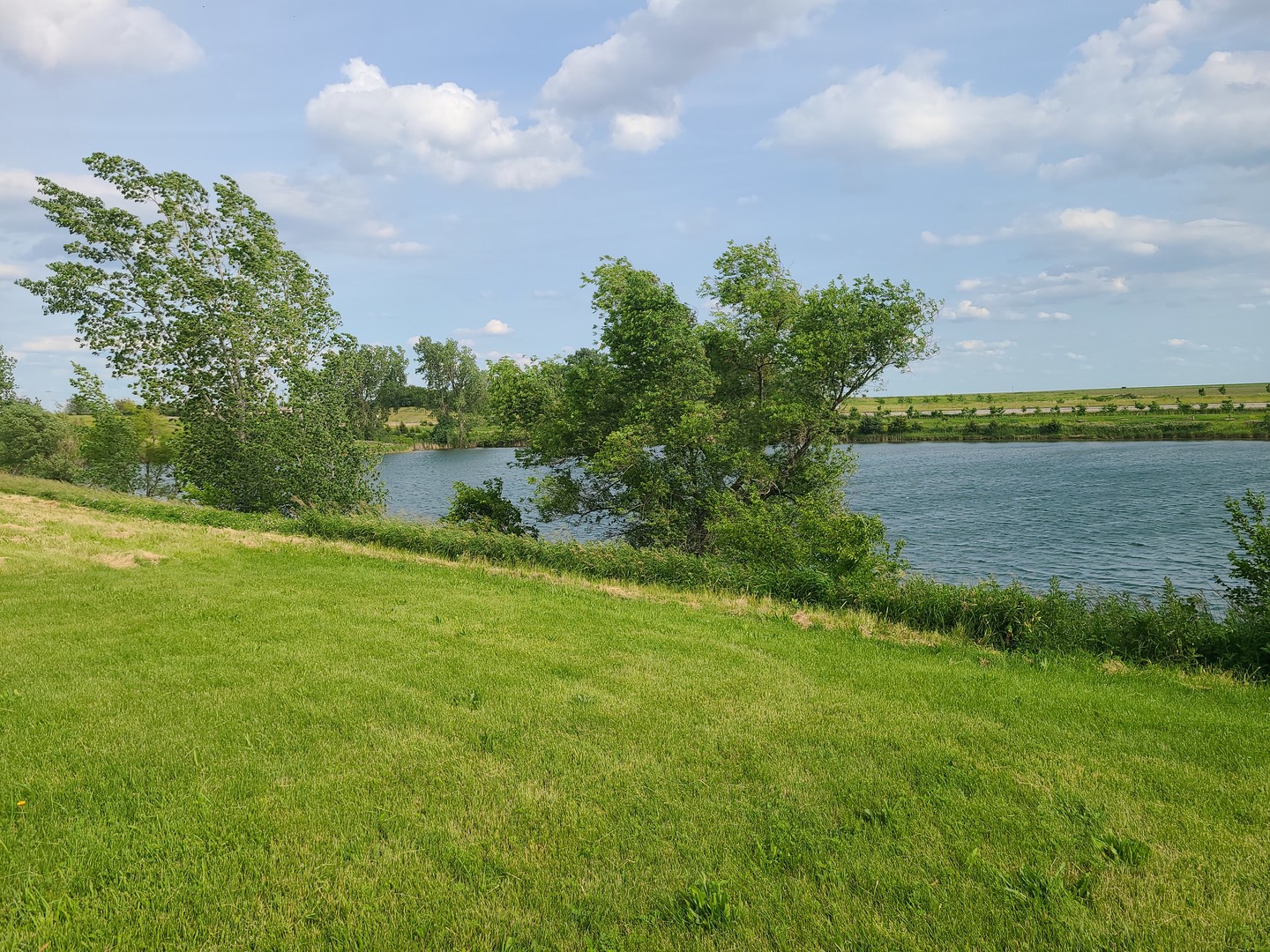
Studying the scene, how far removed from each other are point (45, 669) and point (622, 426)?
19.1m

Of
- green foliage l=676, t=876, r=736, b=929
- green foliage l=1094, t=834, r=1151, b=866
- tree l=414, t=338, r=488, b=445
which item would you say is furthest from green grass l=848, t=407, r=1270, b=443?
green foliage l=676, t=876, r=736, b=929

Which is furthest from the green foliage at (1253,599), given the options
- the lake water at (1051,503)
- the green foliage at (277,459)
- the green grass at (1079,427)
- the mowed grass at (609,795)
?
the green grass at (1079,427)

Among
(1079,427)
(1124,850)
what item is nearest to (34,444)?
(1124,850)

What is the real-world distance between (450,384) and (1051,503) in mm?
87324

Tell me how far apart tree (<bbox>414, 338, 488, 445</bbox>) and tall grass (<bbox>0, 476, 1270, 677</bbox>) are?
82.8 metres

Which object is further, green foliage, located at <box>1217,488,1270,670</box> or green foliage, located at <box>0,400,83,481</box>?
green foliage, located at <box>0,400,83,481</box>

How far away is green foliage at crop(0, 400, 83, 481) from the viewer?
2085 inches

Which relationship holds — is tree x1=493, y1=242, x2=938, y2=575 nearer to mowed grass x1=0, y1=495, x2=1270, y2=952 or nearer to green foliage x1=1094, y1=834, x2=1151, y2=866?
mowed grass x1=0, y1=495, x2=1270, y2=952

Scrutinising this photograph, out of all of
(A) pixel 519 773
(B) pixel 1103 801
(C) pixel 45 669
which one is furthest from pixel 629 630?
(C) pixel 45 669

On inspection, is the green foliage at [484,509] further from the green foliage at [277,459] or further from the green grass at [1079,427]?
the green grass at [1079,427]

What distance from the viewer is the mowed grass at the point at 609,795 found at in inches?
180

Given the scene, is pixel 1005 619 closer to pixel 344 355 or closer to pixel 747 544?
pixel 747 544

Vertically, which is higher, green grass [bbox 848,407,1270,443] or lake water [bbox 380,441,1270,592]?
green grass [bbox 848,407,1270,443]

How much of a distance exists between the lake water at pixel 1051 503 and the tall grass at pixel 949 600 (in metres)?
6.69
